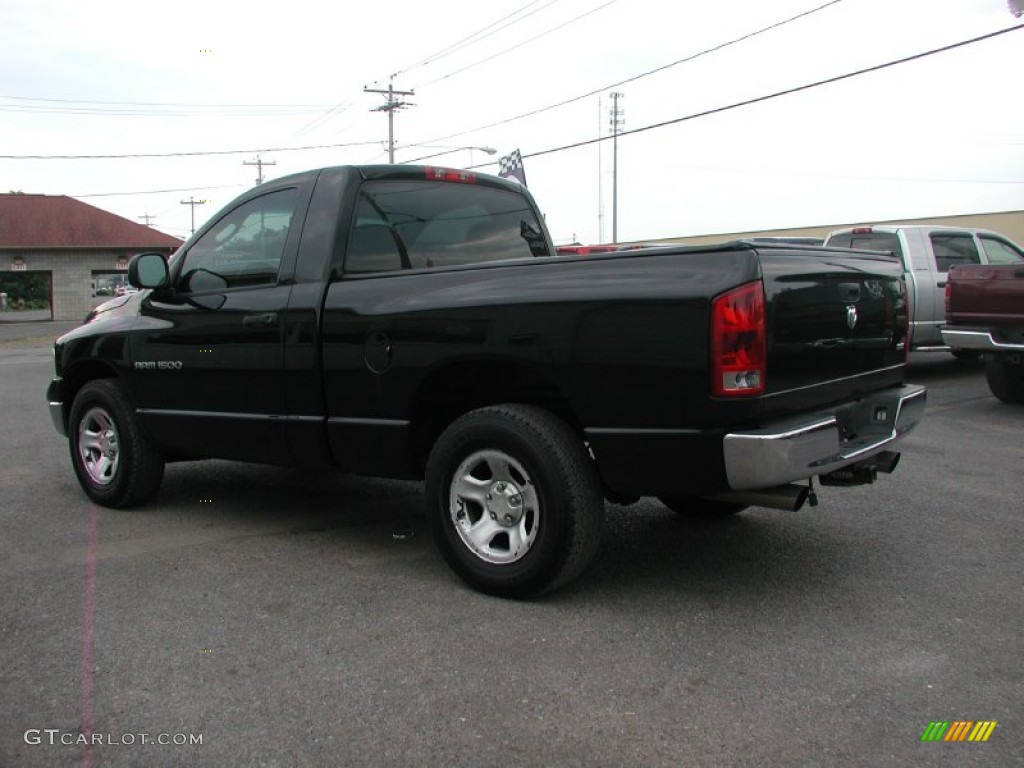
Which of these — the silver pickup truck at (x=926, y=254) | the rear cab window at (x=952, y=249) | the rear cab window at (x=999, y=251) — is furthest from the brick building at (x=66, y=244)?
the rear cab window at (x=999, y=251)

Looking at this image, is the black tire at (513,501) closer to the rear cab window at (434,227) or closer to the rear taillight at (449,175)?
the rear cab window at (434,227)

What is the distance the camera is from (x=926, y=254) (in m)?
11.7

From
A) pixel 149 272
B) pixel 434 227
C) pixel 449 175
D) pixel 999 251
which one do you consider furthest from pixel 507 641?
pixel 999 251

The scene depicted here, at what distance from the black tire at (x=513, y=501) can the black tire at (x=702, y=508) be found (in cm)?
125

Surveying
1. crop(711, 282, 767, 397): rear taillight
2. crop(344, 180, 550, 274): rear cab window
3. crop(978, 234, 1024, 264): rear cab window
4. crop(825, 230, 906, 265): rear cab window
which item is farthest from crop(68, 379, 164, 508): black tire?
crop(978, 234, 1024, 264): rear cab window

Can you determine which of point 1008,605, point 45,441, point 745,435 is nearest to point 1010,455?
point 1008,605

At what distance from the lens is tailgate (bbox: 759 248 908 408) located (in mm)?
3449

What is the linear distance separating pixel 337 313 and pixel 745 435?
2062 millimetres

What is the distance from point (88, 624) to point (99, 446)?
2.18m

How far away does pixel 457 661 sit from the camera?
10.9 feet

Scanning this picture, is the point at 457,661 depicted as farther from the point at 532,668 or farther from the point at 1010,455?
the point at 1010,455

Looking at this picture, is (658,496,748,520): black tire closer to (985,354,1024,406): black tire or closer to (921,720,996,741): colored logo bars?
(921,720,996,741): colored logo bars

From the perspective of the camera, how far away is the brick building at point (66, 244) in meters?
41.4

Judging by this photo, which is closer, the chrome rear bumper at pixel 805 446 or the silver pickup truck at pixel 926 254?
the chrome rear bumper at pixel 805 446
